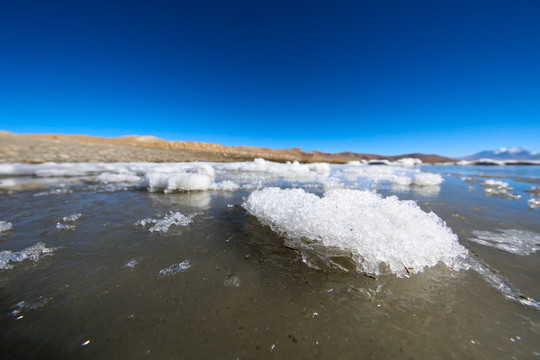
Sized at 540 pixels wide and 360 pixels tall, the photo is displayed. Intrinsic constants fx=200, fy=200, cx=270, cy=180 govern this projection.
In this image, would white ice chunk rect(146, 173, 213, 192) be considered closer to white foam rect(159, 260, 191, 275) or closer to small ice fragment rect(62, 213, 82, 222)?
small ice fragment rect(62, 213, 82, 222)

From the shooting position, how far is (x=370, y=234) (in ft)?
4.28

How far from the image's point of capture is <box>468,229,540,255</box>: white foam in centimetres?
152

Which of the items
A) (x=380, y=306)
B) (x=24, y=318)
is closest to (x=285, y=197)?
(x=380, y=306)

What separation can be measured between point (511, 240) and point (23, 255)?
3.61m

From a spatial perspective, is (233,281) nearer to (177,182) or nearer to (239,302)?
(239,302)

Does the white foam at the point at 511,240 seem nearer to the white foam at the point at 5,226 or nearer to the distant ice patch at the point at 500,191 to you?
the distant ice patch at the point at 500,191

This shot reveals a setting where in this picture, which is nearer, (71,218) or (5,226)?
(5,226)

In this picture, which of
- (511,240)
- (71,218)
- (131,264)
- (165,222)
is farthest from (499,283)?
(71,218)

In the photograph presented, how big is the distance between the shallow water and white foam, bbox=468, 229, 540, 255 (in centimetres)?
4

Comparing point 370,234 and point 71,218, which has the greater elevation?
point 370,234

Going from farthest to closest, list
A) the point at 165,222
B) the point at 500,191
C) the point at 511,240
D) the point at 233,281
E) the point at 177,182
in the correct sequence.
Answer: the point at 500,191 → the point at 177,182 → the point at 165,222 → the point at 511,240 → the point at 233,281

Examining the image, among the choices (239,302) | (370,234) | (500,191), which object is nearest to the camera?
(239,302)

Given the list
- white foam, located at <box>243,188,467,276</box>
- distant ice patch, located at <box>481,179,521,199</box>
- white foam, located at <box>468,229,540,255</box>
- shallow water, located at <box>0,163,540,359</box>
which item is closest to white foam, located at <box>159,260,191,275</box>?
shallow water, located at <box>0,163,540,359</box>

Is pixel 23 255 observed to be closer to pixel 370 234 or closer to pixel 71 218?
pixel 71 218
